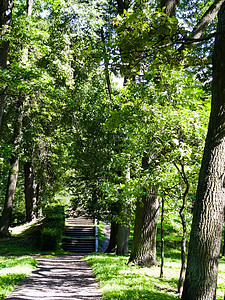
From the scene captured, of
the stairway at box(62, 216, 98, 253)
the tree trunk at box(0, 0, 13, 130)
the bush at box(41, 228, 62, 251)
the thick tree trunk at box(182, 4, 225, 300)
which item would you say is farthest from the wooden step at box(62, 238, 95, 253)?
the thick tree trunk at box(182, 4, 225, 300)

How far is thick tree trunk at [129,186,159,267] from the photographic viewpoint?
9.93 metres

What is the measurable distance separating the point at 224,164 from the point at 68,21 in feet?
43.1

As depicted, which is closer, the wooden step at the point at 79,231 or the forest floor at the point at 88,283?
the forest floor at the point at 88,283

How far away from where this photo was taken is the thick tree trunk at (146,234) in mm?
9930

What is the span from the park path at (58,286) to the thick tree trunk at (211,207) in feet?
9.66

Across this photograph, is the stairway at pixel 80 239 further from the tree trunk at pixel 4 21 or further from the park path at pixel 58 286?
the tree trunk at pixel 4 21

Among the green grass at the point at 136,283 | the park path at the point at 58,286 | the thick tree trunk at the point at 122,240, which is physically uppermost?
the thick tree trunk at the point at 122,240

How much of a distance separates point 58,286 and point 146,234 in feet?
11.0

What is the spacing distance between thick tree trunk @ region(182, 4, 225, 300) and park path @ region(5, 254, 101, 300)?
9.66ft

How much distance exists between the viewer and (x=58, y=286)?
815 cm

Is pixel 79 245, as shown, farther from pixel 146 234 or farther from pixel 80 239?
pixel 146 234

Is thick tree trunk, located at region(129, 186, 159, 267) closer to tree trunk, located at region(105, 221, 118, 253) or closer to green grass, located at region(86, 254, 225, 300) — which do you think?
green grass, located at region(86, 254, 225, 300)

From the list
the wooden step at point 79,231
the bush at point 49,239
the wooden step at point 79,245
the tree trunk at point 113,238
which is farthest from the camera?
the wooden step at point 79,231

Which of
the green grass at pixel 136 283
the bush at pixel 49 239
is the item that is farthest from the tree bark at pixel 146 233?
the bush at pixel 49 239
